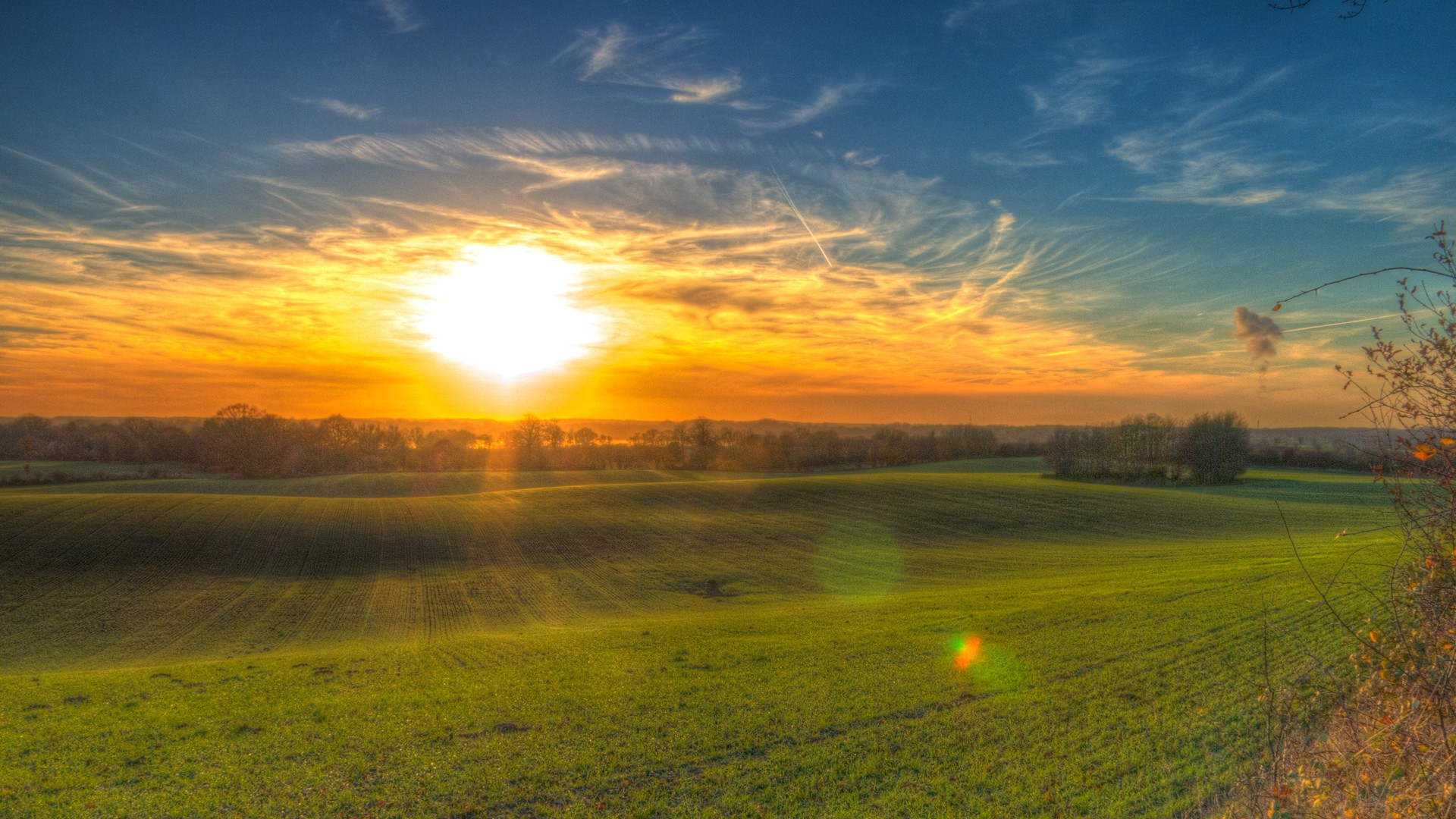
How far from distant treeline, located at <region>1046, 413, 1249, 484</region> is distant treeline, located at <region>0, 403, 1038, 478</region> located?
3187cm

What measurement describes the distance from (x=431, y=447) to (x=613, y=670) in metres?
104

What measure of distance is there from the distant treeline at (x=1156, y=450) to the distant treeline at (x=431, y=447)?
105 feet

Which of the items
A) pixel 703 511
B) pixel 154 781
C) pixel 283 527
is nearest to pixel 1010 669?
pixel 154 781

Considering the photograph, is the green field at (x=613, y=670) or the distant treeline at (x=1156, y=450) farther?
the distant treeline at (x=1156, y=450)

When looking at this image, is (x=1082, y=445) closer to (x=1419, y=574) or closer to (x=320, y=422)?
(x=1419, y=574)

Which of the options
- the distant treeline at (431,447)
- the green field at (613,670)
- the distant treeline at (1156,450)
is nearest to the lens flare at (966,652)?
the green field at (613,670)

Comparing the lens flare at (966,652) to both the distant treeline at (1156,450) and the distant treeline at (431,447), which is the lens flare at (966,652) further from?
the distant treeline at (431,447)

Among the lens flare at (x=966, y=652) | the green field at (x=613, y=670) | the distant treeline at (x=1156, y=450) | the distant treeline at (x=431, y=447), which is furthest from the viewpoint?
the distant treeline at (x=431, y=447)

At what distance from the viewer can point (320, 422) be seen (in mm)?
106062

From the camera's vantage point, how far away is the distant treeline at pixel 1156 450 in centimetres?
7944

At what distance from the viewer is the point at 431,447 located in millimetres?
110062

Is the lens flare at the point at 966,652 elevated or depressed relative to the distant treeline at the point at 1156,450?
depressed

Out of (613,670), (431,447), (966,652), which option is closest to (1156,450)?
(966,652)

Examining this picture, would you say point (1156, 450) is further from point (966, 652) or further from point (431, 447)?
point (431, 447)
